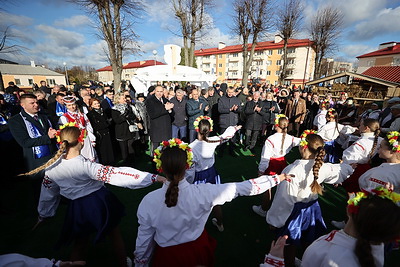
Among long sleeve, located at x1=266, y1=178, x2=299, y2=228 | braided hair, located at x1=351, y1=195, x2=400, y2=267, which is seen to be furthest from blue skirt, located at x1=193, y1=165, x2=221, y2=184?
braided hair, located at x1=351, y1=195, x2=400, y2=267

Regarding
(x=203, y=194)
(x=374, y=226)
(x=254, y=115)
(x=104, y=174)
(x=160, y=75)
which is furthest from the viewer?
(x=160, y=75)

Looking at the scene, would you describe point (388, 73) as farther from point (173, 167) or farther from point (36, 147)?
point (36, 147)

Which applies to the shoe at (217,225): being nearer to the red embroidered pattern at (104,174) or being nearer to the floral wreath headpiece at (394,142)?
the red embroidered pattern at (104,174)

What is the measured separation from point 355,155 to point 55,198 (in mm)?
4498

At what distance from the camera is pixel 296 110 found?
760cm

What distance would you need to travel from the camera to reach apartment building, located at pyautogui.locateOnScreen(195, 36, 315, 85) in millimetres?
42719

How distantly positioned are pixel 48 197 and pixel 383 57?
178ft

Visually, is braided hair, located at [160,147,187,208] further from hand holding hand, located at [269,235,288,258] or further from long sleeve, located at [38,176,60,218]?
long sleeve, located at [38,176,60,218]

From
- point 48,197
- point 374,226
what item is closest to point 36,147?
point 48,197

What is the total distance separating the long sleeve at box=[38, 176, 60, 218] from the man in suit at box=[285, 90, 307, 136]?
7867 mm

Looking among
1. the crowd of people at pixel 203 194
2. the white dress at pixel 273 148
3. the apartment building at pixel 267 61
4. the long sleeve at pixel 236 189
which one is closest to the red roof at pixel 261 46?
the apartment building at pixel 267 61

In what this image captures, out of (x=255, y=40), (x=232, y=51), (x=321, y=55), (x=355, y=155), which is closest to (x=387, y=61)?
(x=321, y=55)

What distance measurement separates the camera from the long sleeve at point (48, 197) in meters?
2.19

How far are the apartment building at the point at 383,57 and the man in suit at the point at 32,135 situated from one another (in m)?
51.0
